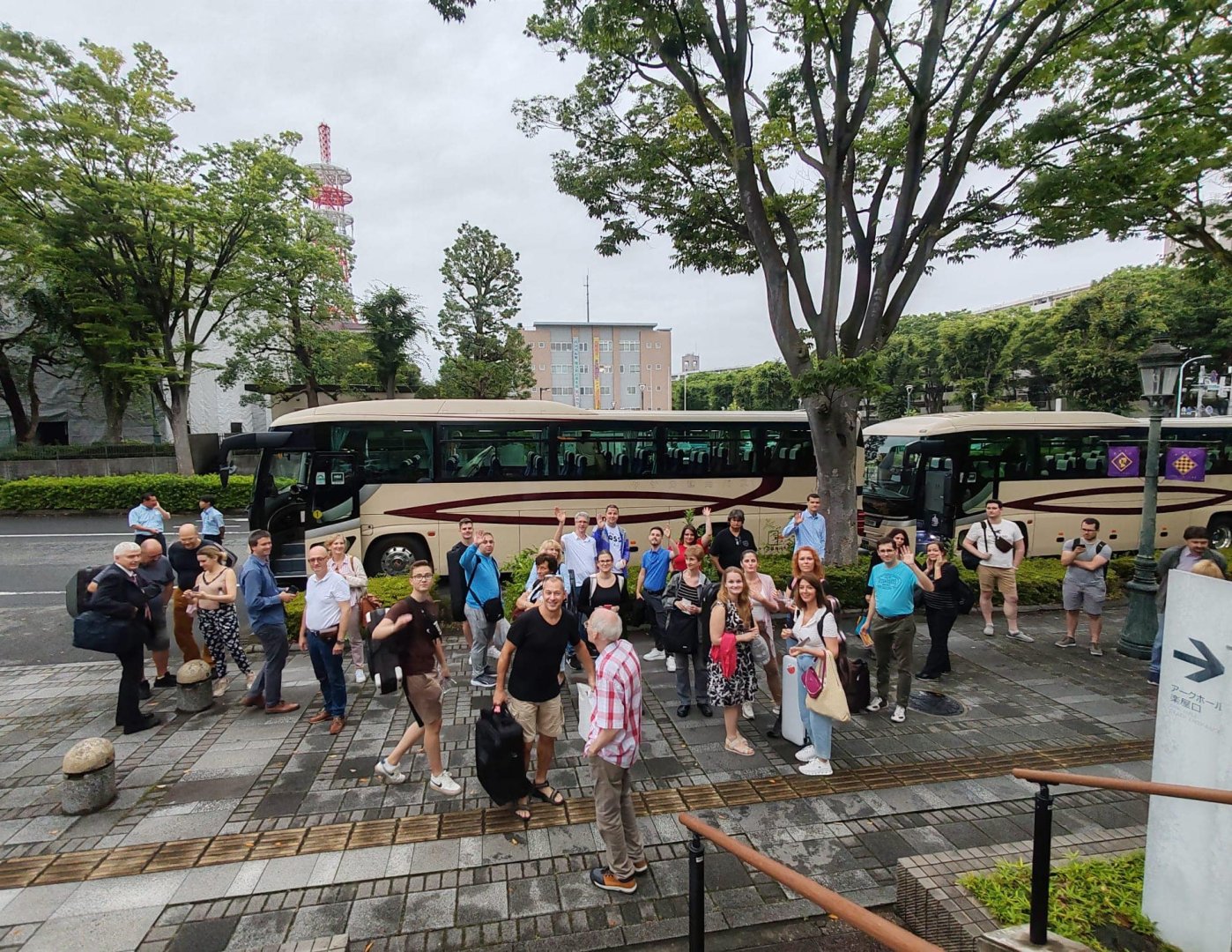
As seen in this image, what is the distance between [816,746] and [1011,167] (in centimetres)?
Answer: 966

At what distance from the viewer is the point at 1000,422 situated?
1235 centimetres

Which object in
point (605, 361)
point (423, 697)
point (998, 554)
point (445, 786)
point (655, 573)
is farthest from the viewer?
point (605, 361)

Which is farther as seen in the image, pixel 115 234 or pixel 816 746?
pixel 115 234

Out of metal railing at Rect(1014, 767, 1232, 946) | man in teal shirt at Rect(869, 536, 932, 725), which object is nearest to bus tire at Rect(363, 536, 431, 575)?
man in teal shirt at Rect(869, 536, 932, 725)

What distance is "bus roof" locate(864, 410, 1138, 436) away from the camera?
12.2 metres

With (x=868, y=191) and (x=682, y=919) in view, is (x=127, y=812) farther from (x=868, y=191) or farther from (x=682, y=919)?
(x=868, y=191)

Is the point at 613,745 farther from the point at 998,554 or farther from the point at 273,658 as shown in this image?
the point at 998,554

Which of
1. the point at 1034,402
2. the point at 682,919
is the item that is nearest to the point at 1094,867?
the point at 682,919

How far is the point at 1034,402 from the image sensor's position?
46.7 meters

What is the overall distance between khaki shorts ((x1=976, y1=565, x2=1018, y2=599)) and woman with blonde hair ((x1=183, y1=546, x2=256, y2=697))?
9656 millimetres

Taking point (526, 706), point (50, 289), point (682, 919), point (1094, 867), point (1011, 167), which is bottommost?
point (682, 919)

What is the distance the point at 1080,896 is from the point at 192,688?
7.69m

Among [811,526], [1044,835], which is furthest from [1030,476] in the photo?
[1044,835]

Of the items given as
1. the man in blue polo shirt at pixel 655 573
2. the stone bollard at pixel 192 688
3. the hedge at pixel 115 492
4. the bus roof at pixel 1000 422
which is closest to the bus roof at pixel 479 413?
the bus roof at pixel 1000 422
